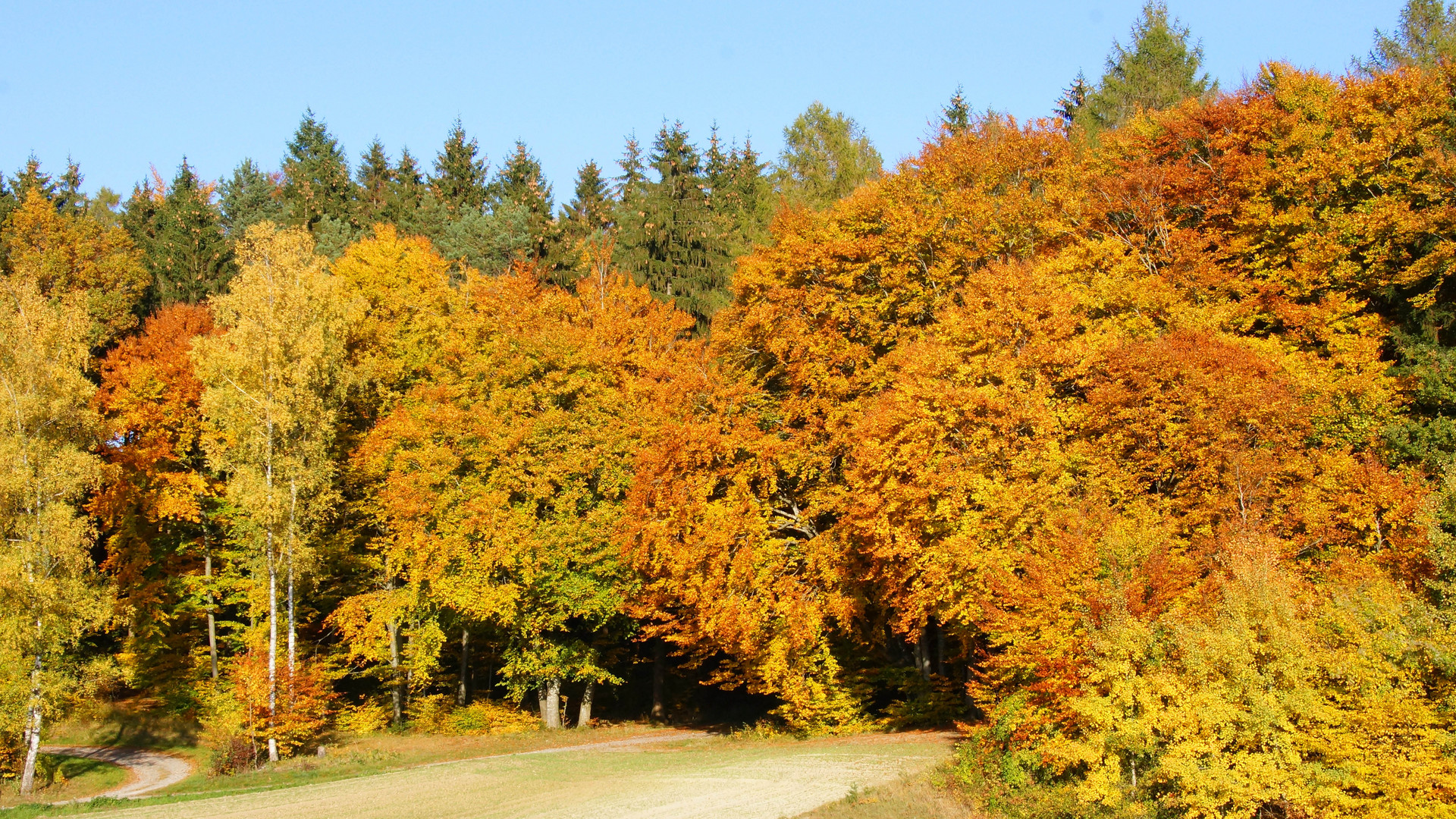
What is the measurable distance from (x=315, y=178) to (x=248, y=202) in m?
6.02

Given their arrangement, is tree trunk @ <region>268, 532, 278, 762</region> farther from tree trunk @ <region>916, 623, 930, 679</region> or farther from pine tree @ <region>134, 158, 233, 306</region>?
pine tree @ <region>134, 158, 233, 306</region>

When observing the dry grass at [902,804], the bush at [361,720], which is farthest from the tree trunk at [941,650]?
the bush at [361,720]

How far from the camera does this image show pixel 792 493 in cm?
3425

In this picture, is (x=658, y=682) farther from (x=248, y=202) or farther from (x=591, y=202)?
(x=248, y=202)

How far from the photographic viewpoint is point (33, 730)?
2678cm

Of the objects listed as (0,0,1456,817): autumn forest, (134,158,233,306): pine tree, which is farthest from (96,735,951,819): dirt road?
(134,158,233,306): pine tree

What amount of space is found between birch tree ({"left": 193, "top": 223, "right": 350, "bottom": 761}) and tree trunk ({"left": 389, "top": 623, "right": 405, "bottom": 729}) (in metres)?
5.73

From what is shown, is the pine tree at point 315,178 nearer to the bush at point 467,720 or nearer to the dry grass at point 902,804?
the bush at point 467,720

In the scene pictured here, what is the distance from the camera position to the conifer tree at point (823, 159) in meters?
52.4

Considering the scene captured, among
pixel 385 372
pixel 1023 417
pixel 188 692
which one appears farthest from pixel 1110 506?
pixel 188 692

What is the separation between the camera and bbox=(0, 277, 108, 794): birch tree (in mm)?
26859

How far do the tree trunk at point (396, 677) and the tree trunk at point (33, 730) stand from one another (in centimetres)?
1130

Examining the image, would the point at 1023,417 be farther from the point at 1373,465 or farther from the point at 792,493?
the point at 792,493

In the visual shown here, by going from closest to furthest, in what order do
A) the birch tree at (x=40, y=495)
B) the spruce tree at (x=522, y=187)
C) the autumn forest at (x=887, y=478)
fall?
1. the autumn forest at (x=887, y=478)
2. the birch tree at (x=40, y=495)
3. the spruce tree at (x=522, y=187)
